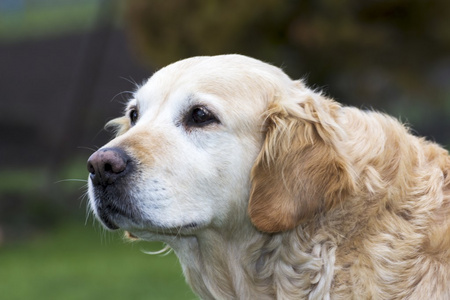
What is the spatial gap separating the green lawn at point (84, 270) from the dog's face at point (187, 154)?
16.3 feet

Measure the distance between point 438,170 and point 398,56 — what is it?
8.20 metres

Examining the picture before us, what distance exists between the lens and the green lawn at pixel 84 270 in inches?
376

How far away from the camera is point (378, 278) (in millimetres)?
4023

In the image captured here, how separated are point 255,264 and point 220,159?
581 millimetres

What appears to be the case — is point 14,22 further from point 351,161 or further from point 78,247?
point 351,161

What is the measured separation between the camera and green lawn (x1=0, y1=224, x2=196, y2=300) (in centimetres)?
956

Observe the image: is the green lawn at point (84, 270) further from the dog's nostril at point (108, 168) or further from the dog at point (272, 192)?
the dog's nostril at point (108, 168)

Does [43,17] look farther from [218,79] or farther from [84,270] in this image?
[218,79]

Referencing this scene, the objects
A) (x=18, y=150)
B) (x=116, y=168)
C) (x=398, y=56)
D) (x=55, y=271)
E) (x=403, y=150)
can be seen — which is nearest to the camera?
(x=116, y=168)

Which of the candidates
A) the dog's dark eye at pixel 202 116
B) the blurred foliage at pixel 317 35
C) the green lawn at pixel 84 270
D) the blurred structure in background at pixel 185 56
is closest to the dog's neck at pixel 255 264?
the dog's dark eye at pixel 202 116

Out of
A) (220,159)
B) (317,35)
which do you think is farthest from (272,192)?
(317,35)

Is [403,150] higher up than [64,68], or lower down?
higher up

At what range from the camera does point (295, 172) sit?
4102 mm

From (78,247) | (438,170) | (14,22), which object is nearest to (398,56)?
(78,247)
